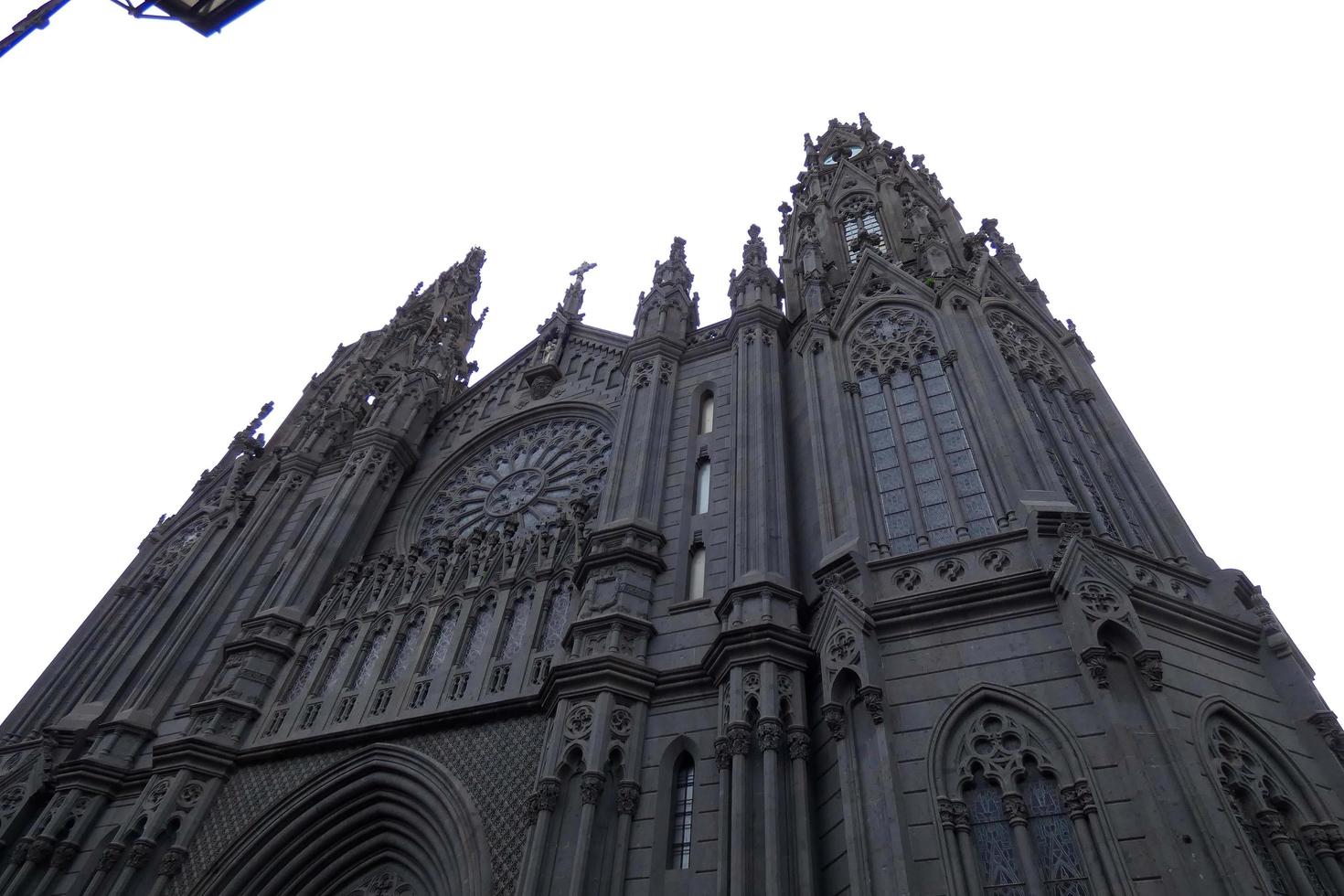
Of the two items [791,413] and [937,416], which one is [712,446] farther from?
[937,416]

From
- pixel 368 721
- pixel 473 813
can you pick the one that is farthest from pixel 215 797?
pixel 473 813

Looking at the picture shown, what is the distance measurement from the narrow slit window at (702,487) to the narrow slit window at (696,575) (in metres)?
0.95

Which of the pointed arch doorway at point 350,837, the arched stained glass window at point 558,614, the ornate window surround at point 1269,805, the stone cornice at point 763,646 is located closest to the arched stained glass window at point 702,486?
the arched stained glass window at point 558,614

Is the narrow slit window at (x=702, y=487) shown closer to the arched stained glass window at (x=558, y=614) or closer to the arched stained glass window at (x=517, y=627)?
the arched stained glass window at (x=558, y=614)

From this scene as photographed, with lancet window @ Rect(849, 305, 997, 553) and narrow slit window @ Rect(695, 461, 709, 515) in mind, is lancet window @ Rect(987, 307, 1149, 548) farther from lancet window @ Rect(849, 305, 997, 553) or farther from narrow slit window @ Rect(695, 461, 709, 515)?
narrow slit window @ Rect(695, 461, 709, 515)

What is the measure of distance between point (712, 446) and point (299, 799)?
8.52 metres

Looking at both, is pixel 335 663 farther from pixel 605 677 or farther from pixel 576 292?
pixel 576 292

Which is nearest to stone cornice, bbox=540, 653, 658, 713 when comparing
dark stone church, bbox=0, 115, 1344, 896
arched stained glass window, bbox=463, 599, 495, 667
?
dark stone church, bbox=0, 115, 1344, 896

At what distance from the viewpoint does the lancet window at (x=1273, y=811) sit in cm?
812

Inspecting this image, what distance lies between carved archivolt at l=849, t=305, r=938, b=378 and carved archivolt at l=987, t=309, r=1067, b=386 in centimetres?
114

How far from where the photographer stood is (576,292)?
27312 millimetres

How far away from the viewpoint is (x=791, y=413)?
54.9 feet

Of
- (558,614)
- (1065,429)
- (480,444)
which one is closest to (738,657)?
(558,614)

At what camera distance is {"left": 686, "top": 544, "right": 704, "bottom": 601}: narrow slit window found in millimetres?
13516
